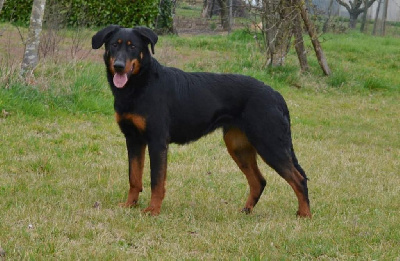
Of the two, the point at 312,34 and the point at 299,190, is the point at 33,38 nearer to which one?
the point at 299,190

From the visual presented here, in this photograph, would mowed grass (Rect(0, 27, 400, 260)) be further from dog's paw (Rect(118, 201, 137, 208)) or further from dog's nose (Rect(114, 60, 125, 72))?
dog's nose (Rect(114, 60, 125, 72))

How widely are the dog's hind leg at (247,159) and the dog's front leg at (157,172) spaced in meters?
0.76

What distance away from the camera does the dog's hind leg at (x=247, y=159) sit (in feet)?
20.1

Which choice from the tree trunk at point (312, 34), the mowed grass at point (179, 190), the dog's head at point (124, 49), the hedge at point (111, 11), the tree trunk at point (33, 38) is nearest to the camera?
the mowed grass at point (179, 190)

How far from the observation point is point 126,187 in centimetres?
671

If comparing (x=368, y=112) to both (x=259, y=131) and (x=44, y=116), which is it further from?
(x=259, y=131)

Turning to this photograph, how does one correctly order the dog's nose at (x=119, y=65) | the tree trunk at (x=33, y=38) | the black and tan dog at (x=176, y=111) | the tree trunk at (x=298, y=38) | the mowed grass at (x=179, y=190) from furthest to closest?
the tree trunk at (x=298, y=38)
the tree trunk at (x=33, y=38)
the black and tan dog at (x=176, y=111)
the dog's nose at (x=119, y=65)
the mowed grass at (x=179, y=190)

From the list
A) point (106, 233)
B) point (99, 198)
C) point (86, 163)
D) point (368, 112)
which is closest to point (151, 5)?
point (368, 112)

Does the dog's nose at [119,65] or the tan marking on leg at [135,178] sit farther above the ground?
the dog's nose at [119,65]

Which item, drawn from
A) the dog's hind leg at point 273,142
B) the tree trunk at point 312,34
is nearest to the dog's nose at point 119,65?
the dog's hind leg at point 273,142

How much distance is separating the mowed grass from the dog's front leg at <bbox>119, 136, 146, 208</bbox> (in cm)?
13

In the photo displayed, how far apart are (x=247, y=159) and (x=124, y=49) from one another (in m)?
1.69

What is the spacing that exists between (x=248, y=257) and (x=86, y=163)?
11.4 ft

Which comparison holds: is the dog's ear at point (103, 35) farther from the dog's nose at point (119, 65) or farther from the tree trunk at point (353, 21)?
the tree trunk at point (353, 21)
